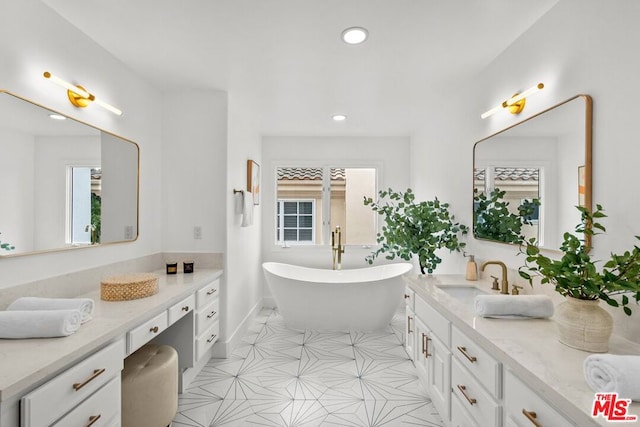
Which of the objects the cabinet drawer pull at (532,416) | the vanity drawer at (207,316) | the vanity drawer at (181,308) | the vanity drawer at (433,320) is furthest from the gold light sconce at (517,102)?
the vanity drawer at (207,316)

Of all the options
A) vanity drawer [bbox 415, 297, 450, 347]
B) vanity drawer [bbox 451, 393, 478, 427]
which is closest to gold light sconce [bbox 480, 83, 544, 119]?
vanity drawer [bbox 415, 297, 450, 347]

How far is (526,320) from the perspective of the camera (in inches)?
58.7

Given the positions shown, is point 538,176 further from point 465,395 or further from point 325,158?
point 325,158

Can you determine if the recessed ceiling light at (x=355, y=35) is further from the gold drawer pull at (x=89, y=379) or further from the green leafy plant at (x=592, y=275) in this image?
A: the gold drawer pull at (x=89, y=379)

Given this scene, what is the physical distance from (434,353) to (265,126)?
10.3 feet

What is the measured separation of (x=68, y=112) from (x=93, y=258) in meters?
0.92

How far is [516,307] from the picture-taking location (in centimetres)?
149

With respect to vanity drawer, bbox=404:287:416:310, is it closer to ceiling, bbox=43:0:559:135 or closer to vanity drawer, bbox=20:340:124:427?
ceiling, bbox=43:0:559:135

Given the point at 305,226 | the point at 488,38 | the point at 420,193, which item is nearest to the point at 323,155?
the point at 305,226

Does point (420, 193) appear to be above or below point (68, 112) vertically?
below

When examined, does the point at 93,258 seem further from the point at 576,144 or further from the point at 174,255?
the point at 576,144

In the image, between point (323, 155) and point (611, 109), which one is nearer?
point (611, 109)

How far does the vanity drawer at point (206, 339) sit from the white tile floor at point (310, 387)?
0.88 feet

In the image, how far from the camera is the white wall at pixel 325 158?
448 centimetres
